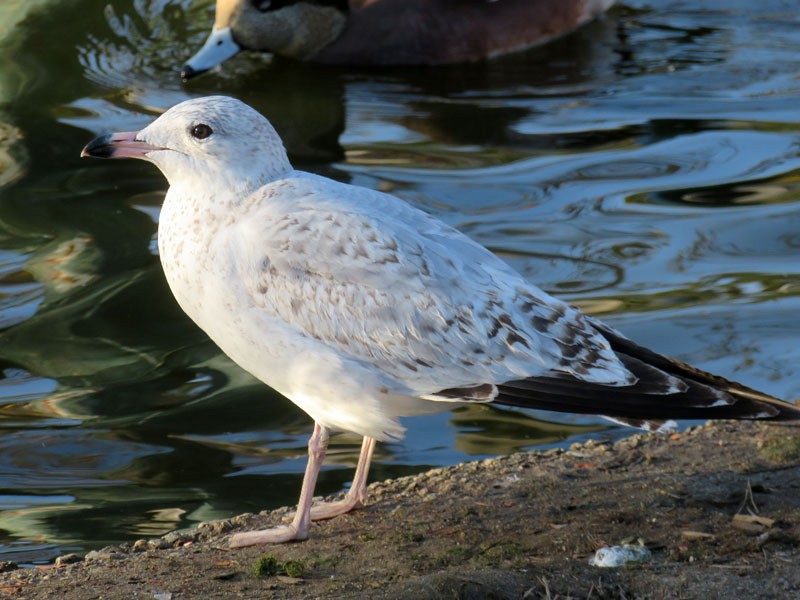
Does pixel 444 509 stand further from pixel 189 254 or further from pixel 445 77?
pixel 445 77

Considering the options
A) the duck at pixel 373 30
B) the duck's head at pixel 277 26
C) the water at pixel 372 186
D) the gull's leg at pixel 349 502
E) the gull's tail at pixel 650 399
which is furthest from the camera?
the duck at pixel 373 30

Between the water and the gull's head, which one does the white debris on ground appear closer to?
the water

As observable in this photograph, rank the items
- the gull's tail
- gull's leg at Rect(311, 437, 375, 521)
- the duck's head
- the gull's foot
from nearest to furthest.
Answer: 1. the gull's tail
2. the gull's foot
3. gull's leg at Rect(311, 437, 375, 521)
4. the duck's head

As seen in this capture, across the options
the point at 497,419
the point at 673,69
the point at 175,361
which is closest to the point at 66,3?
the point at 673,69

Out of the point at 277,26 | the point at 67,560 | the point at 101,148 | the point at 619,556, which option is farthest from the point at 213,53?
the point at 619,556

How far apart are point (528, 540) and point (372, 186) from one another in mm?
4342

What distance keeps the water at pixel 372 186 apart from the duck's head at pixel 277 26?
19 cm

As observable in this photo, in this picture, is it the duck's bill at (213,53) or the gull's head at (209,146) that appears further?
the duck's bill at (213,53)

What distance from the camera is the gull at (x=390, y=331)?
4137 millimetres

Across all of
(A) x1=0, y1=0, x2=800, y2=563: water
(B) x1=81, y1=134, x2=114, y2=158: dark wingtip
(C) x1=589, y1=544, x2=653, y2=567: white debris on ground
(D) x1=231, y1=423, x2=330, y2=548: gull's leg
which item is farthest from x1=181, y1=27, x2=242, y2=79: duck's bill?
(C) x1=589, y1=544, x2=653, y2=567: white debris on ground

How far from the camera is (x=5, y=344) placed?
650cm

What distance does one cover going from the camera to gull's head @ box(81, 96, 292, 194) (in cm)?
441

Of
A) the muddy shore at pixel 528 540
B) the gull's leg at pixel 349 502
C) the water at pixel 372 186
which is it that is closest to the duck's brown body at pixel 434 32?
the water at pixel 372 186

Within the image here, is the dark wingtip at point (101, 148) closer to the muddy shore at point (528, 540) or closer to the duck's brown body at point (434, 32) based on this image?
the muddy shore at point (528, 540)
